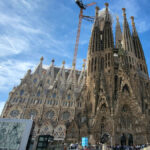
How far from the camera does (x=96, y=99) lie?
37.7 m

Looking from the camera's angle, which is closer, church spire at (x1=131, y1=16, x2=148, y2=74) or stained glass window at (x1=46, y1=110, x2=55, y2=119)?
stained glass window at (x1=46, y1=110, x2=55, y2=119)

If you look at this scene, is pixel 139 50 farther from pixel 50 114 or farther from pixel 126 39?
pixel 50 114

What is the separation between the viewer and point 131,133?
107ft

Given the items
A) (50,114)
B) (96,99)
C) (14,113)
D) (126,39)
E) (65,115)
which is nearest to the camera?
(96,99)

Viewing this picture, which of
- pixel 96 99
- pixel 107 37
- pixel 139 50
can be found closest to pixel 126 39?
pixel 139 50

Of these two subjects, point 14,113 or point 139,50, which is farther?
point 139,50

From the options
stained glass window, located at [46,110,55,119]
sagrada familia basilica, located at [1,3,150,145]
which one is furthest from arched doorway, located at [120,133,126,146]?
stained glass window, located at [46,110,55,119]

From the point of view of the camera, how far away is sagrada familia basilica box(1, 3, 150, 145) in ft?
108

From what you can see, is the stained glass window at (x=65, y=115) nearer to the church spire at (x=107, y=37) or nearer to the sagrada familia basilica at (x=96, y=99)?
the sagrada familia basilica at (x=96, y=99)

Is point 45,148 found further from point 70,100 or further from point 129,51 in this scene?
point 129,51

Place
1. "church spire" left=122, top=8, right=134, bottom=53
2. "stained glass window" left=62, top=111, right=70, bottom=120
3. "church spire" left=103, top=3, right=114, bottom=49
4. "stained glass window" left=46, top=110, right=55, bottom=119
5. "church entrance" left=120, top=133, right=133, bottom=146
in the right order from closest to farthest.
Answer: "church entrance" left=120, top=133, right=133, bottom=146
"stained glass window" left=46, top=110, right=55, bottom=119
"stained glass window" left=62, top=111, right=70, bottom=120
"church spire" left=122, top=8, right=134, bottom=53
"church spire" left=103, top=3, right=114, bottom=49

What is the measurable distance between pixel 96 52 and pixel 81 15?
27.9m

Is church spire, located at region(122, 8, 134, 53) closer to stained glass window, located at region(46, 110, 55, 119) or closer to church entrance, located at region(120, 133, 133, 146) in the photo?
church entrance, located at region(120, 133, 133, 146)

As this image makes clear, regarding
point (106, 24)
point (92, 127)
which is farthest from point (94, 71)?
point (106, 24)
